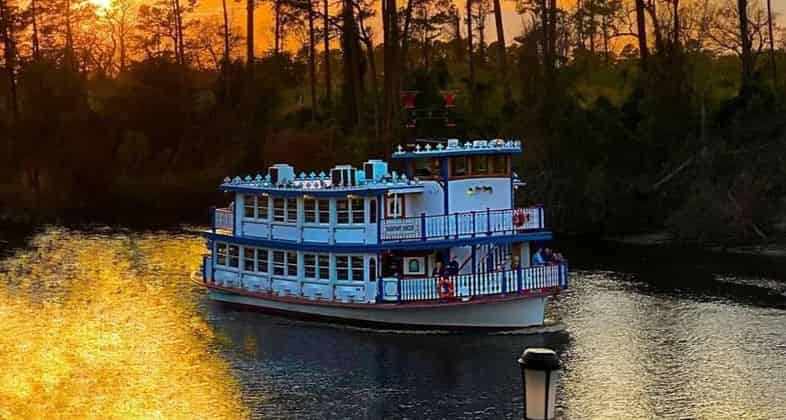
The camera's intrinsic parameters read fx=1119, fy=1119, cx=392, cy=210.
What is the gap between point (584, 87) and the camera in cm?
Answer: 7094

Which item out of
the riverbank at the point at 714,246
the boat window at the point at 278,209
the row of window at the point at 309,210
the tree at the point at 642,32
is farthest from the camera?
the tree at the point at 642,32

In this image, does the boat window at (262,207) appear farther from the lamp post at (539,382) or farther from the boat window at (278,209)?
the lamp post at (539,382)

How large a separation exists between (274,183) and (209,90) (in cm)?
5415

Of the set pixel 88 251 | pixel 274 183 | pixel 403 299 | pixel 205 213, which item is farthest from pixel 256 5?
pixel 403 299

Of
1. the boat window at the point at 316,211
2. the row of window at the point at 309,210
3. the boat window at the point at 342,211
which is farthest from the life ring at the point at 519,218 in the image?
the boat window at the point at 316,211

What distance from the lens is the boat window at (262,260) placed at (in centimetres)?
3541

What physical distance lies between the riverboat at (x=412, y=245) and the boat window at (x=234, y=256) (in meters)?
1.34

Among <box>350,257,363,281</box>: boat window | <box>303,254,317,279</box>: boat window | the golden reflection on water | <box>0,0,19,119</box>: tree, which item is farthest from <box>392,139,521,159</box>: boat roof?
<box>0,0,19,119</box>: tree

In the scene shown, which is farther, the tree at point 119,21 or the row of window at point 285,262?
the tree at point 119,21

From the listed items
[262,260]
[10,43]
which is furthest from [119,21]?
[262,260]

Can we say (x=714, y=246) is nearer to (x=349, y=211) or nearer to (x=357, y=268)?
(x=357, y=268)

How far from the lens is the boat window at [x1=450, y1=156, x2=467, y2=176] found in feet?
109

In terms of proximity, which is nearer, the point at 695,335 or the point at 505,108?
the point at 695,335

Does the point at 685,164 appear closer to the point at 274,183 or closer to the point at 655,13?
the point at 655,13
